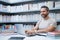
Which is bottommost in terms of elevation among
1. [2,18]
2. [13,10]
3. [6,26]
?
[6,26]

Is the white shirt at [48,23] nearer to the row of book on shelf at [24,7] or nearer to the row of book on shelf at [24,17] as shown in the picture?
the row of book on shelf at [24,17]

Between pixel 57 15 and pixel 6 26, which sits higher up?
pixel 57 15

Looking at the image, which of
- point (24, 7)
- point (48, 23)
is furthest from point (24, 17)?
point (48, 23)

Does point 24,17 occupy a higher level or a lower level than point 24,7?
lower

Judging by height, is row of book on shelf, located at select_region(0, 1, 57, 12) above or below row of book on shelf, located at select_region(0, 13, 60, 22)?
above

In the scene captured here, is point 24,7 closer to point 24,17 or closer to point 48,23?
point 24,17

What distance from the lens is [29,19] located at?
386 centimetres

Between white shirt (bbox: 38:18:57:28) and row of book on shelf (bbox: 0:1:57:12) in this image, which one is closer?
white shirt (bbox: 38:18:57:28)

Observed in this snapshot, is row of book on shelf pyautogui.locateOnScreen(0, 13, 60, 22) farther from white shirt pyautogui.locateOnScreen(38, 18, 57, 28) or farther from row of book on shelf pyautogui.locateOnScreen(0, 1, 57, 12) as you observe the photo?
white shirt pyautogui.locateOnScreen(38, 18, 57, 28)

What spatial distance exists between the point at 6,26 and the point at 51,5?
168cm

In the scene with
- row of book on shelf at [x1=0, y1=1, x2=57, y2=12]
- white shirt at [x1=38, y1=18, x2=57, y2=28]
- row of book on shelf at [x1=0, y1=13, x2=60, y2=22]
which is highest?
row of book on shelf at [x1=0, y1=1, x2=57, y2=12]

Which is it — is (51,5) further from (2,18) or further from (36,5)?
(2,18)

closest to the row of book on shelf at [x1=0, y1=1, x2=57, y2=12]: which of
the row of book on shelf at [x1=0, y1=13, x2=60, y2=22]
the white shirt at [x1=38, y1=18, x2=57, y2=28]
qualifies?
the row of book on shelf at [x1=0, y1=13, x2=60, y2=22]

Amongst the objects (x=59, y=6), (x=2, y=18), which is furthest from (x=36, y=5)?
(x=2, y=18)
